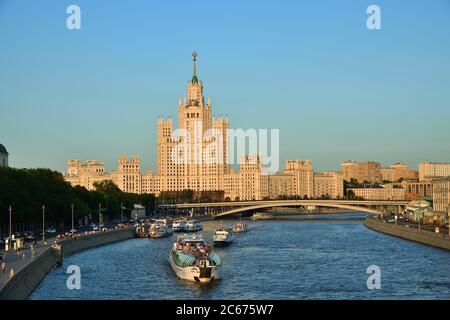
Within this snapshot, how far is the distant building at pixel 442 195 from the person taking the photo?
78.3 meters

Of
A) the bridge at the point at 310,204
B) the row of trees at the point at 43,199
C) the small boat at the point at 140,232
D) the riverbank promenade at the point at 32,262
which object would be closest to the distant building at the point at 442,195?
the bridge at the point at 310,204

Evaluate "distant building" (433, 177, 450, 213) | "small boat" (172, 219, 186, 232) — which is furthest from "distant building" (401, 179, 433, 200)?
"small boat" (172, 219, 186, 232)

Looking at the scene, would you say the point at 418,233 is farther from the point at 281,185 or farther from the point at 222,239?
the point at 281,185

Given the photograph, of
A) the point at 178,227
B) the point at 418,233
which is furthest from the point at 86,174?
the point at 418,233

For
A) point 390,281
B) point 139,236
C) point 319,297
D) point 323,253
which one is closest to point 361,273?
point 390,281

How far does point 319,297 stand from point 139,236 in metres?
44.3

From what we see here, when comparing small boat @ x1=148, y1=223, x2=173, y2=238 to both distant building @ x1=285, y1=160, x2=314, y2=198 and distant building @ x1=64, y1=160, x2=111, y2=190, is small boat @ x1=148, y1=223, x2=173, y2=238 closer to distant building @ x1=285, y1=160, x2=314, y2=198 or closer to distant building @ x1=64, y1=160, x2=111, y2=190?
distant building @ x1=64, y1=160, x2=111, y2=190

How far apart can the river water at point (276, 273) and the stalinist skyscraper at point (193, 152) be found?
10288 centimetres

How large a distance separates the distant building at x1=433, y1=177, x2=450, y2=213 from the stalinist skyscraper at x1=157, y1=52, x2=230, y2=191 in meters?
83.9

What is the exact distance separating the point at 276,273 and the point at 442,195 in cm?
4274

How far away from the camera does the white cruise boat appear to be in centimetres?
3950

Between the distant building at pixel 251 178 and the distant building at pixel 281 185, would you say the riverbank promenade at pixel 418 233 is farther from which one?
the distant building at pixel 281 185
